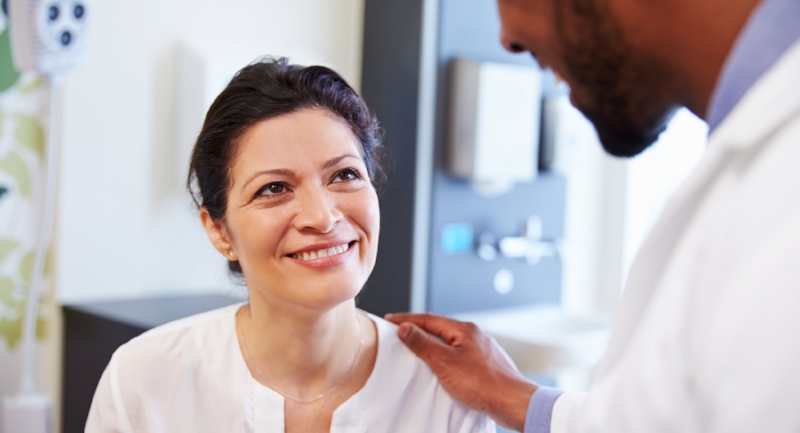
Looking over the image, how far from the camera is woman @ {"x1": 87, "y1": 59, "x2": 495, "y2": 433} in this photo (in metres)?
1.29

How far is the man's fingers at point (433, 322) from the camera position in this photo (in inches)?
55.1

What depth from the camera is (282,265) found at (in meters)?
1.28

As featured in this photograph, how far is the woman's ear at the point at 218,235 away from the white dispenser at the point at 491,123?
1.24 m

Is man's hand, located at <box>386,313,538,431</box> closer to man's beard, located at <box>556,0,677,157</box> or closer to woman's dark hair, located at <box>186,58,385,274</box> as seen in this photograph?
woman's dark hair, located at <box>186,58,385,274</box>

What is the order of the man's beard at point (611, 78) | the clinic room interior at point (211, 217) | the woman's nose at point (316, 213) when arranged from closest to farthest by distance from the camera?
the man's beard at point (611, 78)
the woman's nose at point (316, 213)
the clinic room interior at point (211, 217)

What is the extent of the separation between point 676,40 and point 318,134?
71cm

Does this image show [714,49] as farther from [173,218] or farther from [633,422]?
[173,218]

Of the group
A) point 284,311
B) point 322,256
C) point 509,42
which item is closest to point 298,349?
point 284,311

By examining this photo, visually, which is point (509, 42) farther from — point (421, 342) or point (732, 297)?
point (421, 342)

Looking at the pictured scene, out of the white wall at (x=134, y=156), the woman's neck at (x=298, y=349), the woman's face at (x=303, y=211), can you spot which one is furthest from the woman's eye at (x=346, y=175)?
the white wall at (x=134, y=156)

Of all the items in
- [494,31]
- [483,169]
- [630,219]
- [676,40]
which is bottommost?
[630,219]

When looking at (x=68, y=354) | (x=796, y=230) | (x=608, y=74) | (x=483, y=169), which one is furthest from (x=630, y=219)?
(x=796, y=230)

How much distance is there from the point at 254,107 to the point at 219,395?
0.51 metres

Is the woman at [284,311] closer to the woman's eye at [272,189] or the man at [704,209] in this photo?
the woman's eye at [272,189]
